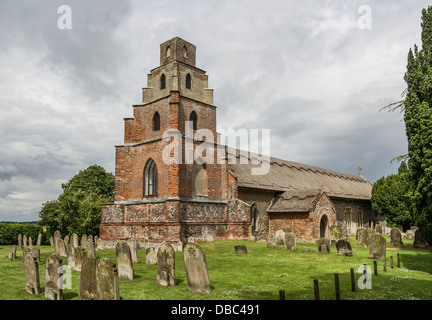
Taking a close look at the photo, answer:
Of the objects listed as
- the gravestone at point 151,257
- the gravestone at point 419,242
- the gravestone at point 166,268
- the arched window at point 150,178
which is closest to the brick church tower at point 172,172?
the arched window at point 150,178

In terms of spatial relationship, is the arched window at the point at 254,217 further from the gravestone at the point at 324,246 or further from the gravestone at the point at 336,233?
the gravestone at the point at 324,246

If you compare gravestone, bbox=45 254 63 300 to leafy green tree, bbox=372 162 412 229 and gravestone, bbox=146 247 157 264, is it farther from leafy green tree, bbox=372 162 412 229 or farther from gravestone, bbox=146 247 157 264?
leafy green tree, bbox=372 162 412 229

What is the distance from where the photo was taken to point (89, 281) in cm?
826

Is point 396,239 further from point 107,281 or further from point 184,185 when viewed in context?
point 107,281

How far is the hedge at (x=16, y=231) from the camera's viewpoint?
3431cm

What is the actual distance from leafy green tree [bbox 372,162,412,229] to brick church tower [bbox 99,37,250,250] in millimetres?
17347

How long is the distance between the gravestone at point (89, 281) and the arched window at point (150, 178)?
46.9 feet

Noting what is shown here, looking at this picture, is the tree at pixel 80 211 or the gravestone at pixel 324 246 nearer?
the gravestone at pixel 324 246

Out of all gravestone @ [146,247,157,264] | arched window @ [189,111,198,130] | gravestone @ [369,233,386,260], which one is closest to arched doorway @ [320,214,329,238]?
gravestone @ [369,233,386,260]

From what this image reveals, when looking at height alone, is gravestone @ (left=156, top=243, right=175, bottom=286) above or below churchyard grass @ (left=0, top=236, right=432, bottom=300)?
above

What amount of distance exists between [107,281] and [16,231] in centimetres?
3294

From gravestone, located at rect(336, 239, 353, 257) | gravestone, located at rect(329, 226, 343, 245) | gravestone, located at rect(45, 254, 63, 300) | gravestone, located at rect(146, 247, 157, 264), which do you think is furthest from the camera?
gravestone, located at rect(329, 226, 343, 245)

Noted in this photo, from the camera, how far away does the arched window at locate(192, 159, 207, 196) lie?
22719 millimetres

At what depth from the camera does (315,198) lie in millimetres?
24453
